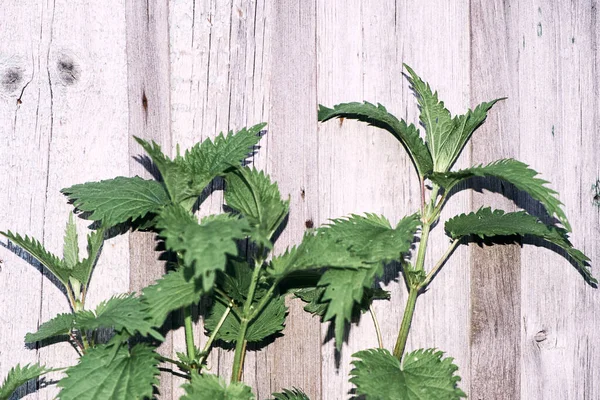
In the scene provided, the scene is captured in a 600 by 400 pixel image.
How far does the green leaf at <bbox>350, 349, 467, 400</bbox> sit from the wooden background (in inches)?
10.9

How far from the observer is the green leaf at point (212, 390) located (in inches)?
49.4

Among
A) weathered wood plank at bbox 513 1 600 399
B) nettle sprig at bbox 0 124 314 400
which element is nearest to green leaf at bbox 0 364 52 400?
nettle sprig at bbox 0 124 314 400

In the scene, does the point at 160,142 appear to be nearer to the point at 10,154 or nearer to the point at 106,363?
the point at 10,154

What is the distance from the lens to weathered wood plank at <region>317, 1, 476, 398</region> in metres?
1.73

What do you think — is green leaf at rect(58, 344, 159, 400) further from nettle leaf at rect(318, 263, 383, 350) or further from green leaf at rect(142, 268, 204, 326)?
nettle leaf at rect(318, 263, 383, 350)

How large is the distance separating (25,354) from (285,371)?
2.27 feet

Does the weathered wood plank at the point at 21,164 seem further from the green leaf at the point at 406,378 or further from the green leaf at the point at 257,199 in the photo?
the green leaf at the point at 406,378

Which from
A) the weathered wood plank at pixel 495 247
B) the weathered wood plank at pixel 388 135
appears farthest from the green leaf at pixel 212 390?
the weathered wood plank at pixel 495 247

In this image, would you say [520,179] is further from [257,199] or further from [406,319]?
[257,199]

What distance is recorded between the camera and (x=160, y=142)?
1.59m

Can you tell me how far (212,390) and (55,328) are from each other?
390mm

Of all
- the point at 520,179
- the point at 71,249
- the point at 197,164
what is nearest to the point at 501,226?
the point at 520,179

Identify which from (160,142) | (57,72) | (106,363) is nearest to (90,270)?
(106,363)

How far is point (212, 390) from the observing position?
1.27 meters
